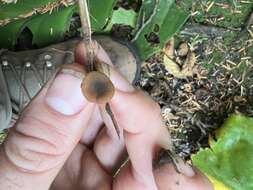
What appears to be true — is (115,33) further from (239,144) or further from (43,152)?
(43,152)

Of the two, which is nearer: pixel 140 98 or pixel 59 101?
pixel 59 101

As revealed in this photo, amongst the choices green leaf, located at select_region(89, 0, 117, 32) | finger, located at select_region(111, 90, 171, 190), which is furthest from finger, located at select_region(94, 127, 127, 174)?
green leaf, located at select_region(89, 0, 117, 32)

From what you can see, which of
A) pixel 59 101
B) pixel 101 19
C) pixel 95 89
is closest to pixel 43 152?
pixel 59 101

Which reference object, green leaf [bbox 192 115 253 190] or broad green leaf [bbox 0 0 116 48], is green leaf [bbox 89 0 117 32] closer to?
broad green leaf [bbox 0 0 116 48]

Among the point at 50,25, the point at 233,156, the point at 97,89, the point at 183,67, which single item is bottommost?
the point at 233,156

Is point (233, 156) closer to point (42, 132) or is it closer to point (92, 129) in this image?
point (92, 129)

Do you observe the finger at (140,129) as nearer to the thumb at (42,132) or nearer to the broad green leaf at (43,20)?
the thumb at (42,132)

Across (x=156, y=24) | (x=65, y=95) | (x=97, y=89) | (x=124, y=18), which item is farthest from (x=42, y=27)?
(x=97, y=89)
